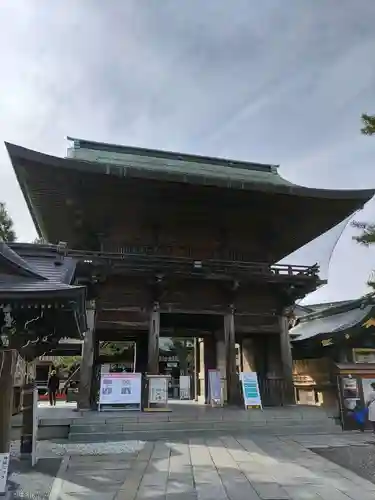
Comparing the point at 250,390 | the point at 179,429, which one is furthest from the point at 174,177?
the point at 179,429

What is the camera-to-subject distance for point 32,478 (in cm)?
623

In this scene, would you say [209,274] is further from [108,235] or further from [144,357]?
[144,357]

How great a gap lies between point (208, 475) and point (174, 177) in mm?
8090

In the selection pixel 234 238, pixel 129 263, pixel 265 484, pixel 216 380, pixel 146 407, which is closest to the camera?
pixel 265 484

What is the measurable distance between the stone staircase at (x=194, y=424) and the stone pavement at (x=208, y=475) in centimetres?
132

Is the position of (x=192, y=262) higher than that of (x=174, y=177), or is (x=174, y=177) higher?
(x=174, y=177)

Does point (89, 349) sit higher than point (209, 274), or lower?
lower

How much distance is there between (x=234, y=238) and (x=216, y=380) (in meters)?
4.92

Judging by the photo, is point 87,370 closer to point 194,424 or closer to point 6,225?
point 194,424

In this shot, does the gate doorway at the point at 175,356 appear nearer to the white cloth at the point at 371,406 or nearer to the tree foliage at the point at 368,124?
the white cloth at the point at 371,406

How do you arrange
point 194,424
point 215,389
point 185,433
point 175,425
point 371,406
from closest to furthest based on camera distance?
point 185,433 → point 371,406 → point 175,425 → point 194,424 → point 215,389

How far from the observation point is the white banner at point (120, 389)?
11.0m

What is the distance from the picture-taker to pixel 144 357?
16.0 metres

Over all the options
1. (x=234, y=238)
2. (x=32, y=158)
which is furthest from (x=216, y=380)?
(x=32, y=158)
